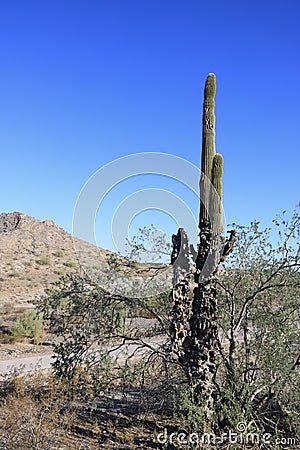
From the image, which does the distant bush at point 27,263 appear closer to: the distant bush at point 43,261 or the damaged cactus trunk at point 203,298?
the distant bush at point 43,261

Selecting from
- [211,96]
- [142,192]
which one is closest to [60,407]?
[142,192]

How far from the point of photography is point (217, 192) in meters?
7.66

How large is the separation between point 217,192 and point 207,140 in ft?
2.97

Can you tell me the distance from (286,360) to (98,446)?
9.17ft

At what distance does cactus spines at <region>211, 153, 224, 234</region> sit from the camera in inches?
298

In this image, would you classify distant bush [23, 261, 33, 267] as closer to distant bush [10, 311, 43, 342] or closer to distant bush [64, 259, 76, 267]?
distant bush [64, 259, 76, 267]

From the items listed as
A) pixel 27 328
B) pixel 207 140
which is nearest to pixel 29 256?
pixel 27 328

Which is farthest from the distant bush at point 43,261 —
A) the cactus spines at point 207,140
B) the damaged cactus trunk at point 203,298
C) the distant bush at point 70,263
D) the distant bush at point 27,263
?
the damaged cactus trunk at point 203,298

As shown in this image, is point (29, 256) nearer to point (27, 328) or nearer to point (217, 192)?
point (27, 328)

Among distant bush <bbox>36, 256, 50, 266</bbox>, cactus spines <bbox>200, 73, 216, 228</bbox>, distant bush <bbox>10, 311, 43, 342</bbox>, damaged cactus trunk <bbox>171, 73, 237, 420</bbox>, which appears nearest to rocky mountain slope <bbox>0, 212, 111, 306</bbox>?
distant bush <bbox>36, 256, 50, 266</bbox>

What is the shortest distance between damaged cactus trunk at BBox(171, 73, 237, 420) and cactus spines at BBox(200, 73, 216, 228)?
16 millimetres

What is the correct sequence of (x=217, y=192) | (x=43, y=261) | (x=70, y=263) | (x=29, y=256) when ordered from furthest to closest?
(x=29, y=256) → (x=43, y=261) → (x=70, y=263) → (x=217, y=192)

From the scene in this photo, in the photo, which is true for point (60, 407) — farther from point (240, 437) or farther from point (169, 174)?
point (169, 174)

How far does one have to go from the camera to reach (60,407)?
8.40 meters
